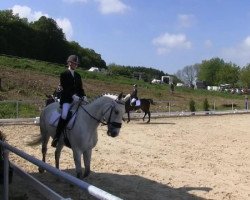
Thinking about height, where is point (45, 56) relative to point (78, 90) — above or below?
above

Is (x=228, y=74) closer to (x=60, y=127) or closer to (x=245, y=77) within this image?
(x=245, y=77)

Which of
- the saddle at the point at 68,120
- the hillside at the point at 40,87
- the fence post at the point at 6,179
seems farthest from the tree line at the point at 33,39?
the fence post at the point at 6,179

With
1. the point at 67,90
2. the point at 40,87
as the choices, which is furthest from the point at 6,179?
the point at 40,87

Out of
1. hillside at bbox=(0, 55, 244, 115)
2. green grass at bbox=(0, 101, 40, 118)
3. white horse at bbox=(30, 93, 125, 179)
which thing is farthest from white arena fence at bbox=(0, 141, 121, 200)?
hillside at bbox=(0, 55, 244, 115)

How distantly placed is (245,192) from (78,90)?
4.10 m

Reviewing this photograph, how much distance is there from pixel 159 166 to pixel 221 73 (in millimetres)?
110894

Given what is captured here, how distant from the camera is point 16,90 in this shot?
33.8 metres

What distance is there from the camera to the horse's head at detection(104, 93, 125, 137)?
27.8ft

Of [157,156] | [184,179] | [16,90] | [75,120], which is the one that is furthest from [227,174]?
[16,90]

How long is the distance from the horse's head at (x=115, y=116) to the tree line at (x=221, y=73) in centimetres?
10739

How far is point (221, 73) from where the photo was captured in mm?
119938

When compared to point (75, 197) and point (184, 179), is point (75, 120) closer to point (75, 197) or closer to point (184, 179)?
point (75, 197)

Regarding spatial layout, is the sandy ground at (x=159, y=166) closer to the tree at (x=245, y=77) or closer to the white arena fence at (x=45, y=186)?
the white arena fence at (x=45, y=186)

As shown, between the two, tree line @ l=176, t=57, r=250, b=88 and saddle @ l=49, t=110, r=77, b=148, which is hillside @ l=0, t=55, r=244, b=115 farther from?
tree line @ l=176, t=57, r=250, b=88
